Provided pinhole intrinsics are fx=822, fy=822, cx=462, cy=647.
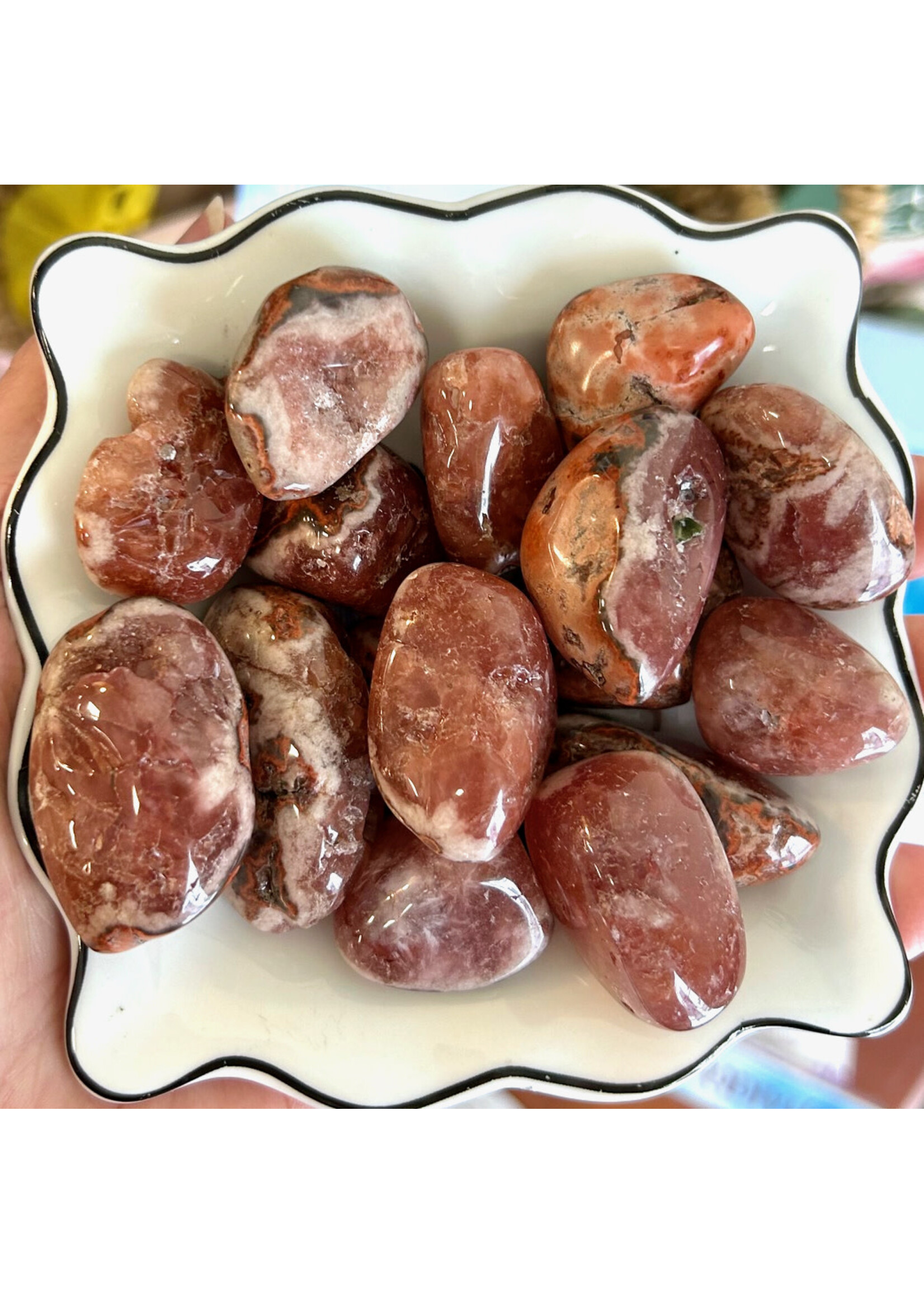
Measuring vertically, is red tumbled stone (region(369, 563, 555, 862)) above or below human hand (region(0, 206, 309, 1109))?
above

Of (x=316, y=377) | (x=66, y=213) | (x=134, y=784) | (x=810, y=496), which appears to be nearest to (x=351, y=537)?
(x=316, y=377)

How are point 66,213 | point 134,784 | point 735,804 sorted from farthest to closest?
point 66,213 → point 735,804 → point 134,784

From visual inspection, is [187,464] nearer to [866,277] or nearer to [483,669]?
[483,669]

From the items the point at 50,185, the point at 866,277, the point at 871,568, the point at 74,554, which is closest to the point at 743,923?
the point at 871,568

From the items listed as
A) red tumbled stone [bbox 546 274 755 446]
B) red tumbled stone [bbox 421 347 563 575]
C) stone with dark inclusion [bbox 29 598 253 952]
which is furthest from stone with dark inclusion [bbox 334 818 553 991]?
red tumbled stone [bbox 546 274 755 446]

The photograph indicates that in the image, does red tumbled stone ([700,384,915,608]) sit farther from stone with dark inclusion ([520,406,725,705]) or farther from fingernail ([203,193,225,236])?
fingernail ([203,193,225,236])

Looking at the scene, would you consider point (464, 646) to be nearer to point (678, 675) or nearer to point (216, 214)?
point (678, 675)
